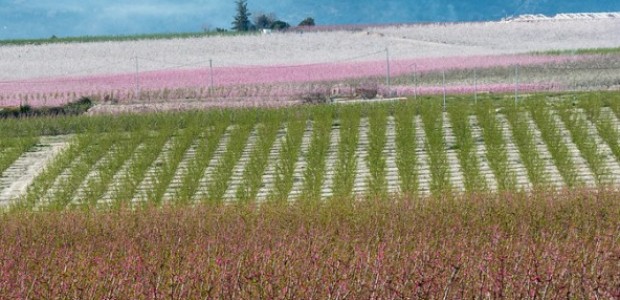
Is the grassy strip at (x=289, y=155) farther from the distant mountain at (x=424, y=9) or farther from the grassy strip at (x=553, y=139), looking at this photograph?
the distant mountain at (x=424, y=9)

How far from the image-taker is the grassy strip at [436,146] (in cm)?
1317

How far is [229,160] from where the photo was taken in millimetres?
15852

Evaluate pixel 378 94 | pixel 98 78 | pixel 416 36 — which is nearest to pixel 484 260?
pixel 378 94

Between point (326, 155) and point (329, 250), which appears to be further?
point (326, 155)

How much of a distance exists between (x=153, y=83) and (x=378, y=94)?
6.71m

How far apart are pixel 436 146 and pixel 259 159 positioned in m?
2.17

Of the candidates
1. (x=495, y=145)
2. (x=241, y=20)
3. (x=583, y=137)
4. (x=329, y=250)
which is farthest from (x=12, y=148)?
(x=241, y=20)

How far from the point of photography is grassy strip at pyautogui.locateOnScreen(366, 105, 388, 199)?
42.7ft

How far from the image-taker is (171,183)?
14.8 m

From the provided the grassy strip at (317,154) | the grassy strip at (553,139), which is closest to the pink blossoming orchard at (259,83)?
the grassy strip at (317,154)

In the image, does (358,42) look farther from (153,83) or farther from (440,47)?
(153,83)

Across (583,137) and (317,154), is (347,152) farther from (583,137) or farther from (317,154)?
(583,137)

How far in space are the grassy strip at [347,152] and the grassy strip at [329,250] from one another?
148cm

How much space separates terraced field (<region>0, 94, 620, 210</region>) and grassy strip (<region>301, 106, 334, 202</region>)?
0.10ft
